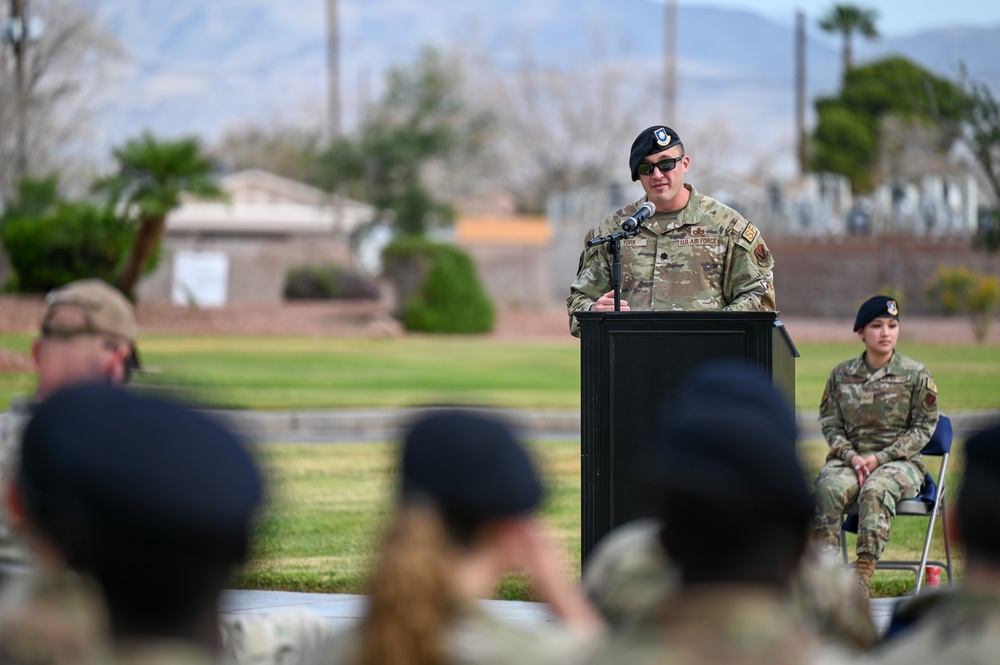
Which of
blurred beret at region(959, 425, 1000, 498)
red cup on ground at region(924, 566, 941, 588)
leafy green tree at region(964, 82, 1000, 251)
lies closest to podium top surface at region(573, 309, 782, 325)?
red cup on ground at region(924, 566, 941, 588)

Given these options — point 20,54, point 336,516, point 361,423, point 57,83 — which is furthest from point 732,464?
point 57,83

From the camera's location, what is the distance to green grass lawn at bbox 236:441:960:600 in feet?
25.5

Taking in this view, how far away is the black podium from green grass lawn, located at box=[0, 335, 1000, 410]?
29.8 feet

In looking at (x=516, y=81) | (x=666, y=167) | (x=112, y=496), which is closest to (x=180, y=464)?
(x=112, y=496)

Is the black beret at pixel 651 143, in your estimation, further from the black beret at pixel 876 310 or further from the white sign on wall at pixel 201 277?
the white sign on wall at pixel 201 277

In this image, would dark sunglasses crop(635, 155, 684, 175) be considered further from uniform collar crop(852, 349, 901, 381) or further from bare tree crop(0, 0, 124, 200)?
bare tree crop(0, 0, 124, 200)

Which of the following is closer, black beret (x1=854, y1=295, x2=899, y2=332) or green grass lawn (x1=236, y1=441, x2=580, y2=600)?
black beret (x1=854, y1=295, x2=899, y2=332)

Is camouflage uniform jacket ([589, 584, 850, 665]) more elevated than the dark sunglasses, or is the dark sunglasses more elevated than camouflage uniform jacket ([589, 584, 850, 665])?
the dark sunglasses

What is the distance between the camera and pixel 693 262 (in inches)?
261

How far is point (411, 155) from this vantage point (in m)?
42.5

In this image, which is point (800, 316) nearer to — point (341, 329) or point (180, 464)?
point (341, 329)

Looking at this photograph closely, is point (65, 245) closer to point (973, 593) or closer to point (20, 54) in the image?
point (20, 54)

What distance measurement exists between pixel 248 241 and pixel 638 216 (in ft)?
151

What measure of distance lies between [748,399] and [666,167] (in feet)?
12.8
